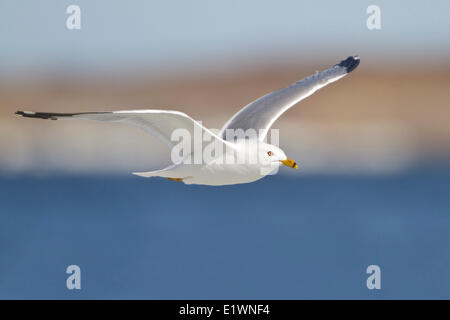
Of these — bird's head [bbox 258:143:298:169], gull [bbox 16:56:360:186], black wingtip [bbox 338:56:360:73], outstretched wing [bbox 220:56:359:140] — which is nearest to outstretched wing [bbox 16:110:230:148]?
gull [bbox 16:56:360:186]

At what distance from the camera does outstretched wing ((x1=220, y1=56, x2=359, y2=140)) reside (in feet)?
21.5

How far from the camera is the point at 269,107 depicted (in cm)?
671

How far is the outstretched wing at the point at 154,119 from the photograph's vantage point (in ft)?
16.5

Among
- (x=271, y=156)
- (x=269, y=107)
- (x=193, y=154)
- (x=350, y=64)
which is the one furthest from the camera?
(x=350, y=64)

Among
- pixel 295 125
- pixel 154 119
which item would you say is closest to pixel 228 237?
pixel 295 125

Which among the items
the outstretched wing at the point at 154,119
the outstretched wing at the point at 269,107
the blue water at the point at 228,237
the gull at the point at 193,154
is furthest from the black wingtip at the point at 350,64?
the blue water at the point at 228,237

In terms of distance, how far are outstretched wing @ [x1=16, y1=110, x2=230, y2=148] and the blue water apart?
14.5 metres

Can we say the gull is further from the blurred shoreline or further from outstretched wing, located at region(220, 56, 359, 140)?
the blurred shoreline

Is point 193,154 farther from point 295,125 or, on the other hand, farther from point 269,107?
point 295,125

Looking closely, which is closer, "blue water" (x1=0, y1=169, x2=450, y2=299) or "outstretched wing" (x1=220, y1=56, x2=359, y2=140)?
"outstretched wing" (x1=220, y1=56, x2=359, y2=140)

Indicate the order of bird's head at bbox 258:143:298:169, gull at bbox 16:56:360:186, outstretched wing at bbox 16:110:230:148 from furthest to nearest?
bird's head at bbox 258:143:298:169 → gull at bbox 16:56:360:186 → outstretched wing at bbox 16:110:230:148

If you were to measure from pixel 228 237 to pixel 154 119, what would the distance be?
961 inches

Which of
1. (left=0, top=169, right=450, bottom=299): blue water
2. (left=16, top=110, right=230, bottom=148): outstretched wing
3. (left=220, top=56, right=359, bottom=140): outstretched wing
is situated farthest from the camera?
(left=0, top=169, right=450, bottom=299): blue water

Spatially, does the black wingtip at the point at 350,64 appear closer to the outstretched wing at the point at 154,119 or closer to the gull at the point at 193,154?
the gull at the point at 193,154
